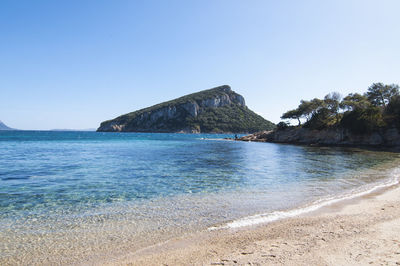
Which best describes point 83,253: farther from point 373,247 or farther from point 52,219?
point 373,247

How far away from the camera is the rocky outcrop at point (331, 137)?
49.6m

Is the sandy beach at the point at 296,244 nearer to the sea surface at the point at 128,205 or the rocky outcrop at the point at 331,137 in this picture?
the sea surface at the point at 128,205

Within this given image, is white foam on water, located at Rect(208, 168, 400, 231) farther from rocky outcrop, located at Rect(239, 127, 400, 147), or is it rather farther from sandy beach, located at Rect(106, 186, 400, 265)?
rocky outcrop, located at Rect(239, 127, 400, 147)

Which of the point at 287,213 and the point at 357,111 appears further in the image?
the point at 357,111

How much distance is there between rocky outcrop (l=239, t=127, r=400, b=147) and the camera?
49562mm

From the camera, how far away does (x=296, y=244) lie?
615 cm

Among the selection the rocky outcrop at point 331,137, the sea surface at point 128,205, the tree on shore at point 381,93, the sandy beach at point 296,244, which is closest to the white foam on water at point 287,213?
the sea surface at point 128,205

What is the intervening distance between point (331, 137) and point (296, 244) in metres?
64.6

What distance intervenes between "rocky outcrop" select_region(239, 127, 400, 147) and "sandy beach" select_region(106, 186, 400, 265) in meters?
53.5

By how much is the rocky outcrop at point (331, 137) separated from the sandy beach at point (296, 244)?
53.5 m

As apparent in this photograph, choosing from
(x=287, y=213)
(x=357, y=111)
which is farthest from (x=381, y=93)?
(x=287, y=213)

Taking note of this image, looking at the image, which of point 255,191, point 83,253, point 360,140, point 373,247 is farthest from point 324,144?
point 83,253

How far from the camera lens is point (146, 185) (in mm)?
13688

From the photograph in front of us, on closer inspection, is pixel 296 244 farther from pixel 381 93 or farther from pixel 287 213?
pixel 381 93
